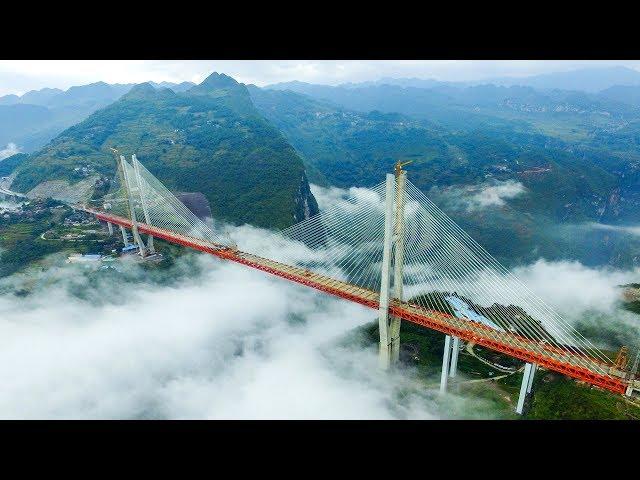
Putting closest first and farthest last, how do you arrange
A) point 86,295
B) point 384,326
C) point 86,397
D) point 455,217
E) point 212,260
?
point 384,326, point 86,397, point 86,295, point 212,260, point 455,217

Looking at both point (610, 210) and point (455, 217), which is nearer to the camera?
point (455, 217)

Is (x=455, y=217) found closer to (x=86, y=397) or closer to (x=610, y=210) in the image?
(x=610, y=210)

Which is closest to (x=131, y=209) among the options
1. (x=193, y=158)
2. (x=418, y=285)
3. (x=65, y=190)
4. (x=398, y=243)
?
(x=65, y=190)

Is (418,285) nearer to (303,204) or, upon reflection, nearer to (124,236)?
(124,236)

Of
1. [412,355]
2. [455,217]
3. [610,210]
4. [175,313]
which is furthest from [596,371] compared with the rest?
[610,210]

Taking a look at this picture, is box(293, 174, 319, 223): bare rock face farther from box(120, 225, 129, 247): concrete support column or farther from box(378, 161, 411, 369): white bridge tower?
box(378, 161, 411, 369): white bridge tower
